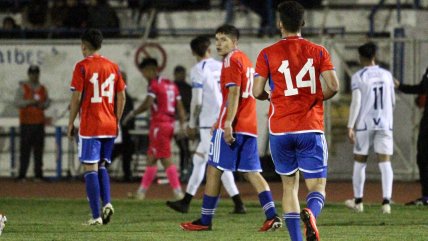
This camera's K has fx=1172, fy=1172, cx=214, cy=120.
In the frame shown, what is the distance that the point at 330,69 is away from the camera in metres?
10.4

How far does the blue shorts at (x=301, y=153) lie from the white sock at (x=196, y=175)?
6167 millimetres

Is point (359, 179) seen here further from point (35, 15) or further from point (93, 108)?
point (35, 15)

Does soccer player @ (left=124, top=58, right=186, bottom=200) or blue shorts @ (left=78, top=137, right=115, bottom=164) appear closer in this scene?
blue shorts @ (left=78, top=137, right=115, bottom=164)

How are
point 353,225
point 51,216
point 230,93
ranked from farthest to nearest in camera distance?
point 51,216
point 353,225
point 230,93

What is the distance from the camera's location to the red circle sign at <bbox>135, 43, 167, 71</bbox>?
2389 cm

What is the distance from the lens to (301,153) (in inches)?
409

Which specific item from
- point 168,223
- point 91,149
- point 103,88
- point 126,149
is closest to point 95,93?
point 103,88

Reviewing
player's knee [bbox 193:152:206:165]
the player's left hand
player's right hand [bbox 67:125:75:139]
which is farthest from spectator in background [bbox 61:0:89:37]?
the player's left hand

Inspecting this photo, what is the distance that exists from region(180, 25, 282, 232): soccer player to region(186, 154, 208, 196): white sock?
2.78 m

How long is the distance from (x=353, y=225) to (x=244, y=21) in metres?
13.3

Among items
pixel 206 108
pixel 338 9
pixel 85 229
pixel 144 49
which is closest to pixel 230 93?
pixel 85 229

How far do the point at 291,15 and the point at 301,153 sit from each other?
1.22 metres

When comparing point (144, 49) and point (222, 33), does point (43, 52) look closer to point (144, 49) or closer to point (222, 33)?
point (144, 49)

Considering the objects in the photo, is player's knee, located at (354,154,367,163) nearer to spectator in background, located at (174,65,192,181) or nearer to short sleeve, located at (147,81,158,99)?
short sleeve, located at (147,81,158,99)
